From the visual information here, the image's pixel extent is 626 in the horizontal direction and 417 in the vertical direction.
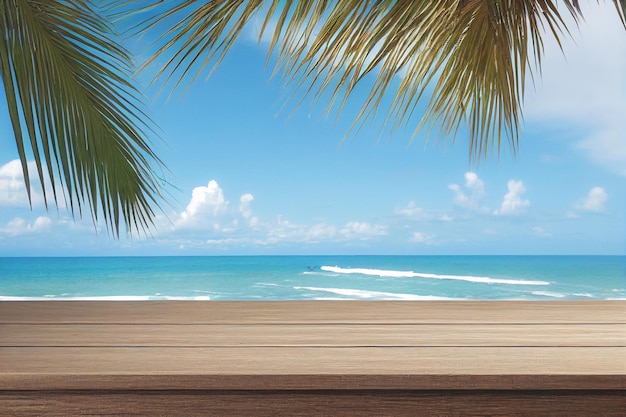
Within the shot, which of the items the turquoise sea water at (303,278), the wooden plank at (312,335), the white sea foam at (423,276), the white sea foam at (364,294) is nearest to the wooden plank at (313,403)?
the wooden plank at (312,335)

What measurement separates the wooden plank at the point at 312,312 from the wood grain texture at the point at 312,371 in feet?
0.26

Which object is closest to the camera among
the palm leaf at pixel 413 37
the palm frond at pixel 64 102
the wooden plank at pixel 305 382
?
the wooden plank at pixel 305 382

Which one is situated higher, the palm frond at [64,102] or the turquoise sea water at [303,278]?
the palm frond at [64,102]

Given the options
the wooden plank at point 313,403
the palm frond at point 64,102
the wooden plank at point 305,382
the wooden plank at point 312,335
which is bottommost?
the wooden plank at point 313,403

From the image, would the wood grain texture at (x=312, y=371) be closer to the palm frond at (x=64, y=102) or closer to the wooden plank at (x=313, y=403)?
the wooden plank at (x=313, y=403)

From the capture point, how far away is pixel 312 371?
0.73m

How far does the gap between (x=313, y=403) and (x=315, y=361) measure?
6cm

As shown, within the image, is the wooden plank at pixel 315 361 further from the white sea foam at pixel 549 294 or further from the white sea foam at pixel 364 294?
the white sea foam at pixel 549 294

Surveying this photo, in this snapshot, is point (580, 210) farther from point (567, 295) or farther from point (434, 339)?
point (434, 339)

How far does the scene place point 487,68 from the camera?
4.55ft

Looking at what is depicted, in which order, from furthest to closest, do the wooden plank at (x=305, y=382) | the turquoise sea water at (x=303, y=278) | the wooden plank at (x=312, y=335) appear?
the turquoise sea water at (x=303, y=278) < the wooden plank at (x=312, y=335) < the wooden plank at (x=305, y=382)

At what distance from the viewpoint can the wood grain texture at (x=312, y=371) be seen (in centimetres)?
72

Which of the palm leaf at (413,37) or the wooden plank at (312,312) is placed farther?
the palm leaf at (413,37)

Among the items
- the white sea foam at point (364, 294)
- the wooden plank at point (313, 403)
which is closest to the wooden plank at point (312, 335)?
the wooden plank at point (313, 403)
